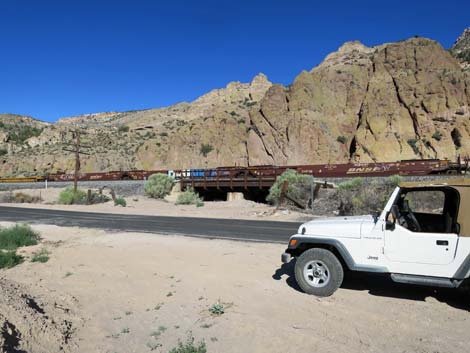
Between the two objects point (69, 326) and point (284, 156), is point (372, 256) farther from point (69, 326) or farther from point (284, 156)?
point (284, 156)

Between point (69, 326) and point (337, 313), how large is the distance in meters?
3.85

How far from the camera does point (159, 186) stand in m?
37.2

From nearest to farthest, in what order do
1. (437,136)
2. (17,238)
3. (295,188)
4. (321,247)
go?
(321,247) < (17,238) < (295,188) < (437,136)

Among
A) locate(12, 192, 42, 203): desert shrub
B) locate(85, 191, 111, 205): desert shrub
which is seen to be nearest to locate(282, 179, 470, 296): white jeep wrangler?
locate(85, 191, 111, 205): desert shrub

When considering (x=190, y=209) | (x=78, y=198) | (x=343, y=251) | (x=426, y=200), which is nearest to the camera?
(x=343, y=251)

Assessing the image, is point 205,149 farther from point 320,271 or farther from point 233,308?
point 233,308

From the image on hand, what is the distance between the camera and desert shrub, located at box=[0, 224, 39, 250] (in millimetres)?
11186

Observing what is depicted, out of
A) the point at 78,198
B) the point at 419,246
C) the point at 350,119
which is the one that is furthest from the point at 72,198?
the point at 350,119

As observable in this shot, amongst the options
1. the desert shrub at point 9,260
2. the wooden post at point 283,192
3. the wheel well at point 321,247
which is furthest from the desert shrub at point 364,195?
the desert shrub at point 9,260

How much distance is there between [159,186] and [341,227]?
32.6 m

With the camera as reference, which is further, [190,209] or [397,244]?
[190,209]

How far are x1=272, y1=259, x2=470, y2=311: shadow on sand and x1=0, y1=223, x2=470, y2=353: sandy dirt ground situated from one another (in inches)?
0.7

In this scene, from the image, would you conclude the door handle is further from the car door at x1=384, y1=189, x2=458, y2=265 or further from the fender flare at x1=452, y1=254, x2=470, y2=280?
the fender flare at x1=452, y1=254, x2=470, y2=280

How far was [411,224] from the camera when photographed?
5.87 metres
